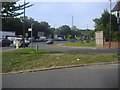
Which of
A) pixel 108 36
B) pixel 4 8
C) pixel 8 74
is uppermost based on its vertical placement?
pixel 4 8

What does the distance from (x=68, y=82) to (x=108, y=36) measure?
23.2 meters

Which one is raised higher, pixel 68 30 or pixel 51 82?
pixel 68 30

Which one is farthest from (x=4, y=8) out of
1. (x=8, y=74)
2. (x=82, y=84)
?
(x=82, y=84)

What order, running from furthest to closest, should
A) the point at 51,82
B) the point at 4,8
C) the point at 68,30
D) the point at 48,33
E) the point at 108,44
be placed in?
the point at 68,30, the point at 48,33, the point at 108,44, the point at 4,8, the point at 51,82

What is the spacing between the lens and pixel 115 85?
5.76 m

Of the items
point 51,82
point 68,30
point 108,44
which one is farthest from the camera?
point 68,30

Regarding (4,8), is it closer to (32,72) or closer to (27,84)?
(32,72)

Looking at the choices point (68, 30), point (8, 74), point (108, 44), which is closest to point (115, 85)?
point (8, 74)

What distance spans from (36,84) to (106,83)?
2.58 m

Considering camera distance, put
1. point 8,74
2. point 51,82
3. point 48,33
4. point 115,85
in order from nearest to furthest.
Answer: point 115,85 < point 51,82 < point 8,74 < point 48,33

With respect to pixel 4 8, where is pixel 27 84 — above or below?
below

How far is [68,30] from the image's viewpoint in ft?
401

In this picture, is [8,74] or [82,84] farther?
[8,74]

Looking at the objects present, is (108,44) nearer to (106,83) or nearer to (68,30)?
(106,83)
